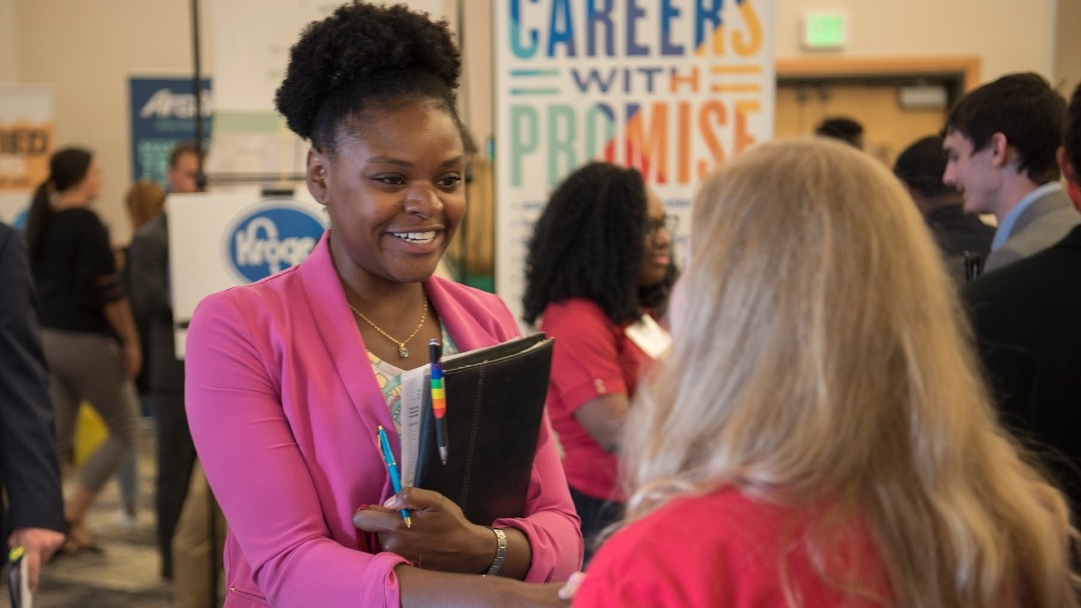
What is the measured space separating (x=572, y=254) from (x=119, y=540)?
336 centimetres

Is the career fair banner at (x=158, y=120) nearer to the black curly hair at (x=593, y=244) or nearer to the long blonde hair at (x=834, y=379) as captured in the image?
the black curly hair at (x=593, y=244)

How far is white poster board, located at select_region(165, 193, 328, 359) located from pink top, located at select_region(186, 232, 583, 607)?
5.81 ft

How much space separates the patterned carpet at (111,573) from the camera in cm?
428

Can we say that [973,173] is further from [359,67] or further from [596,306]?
[359,67]

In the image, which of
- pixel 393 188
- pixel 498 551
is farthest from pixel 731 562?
pixel 393 188

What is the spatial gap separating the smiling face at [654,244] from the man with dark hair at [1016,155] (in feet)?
Answer: 2.72

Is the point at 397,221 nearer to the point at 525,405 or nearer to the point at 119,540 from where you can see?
the point at 525,405

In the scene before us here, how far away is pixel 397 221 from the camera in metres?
1.45

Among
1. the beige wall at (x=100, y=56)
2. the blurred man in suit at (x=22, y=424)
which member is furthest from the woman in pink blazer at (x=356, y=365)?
the beige wall at (x=100, y=56)

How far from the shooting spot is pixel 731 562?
0.86 metres

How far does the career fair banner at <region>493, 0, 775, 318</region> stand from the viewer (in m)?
3.42

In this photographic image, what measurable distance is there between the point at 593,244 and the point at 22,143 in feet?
19.2

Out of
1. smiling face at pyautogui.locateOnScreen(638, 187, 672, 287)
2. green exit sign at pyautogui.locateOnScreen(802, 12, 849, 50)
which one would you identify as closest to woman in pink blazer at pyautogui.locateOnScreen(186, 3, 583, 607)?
smiling face at pyautogui.locateOnScreen(638, 187, 672, 287)

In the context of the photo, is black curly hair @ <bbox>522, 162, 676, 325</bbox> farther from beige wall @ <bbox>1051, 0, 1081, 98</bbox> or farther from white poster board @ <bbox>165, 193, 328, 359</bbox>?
beige wall @ <bbox>1051, 0, 1081, 98</bbox>
